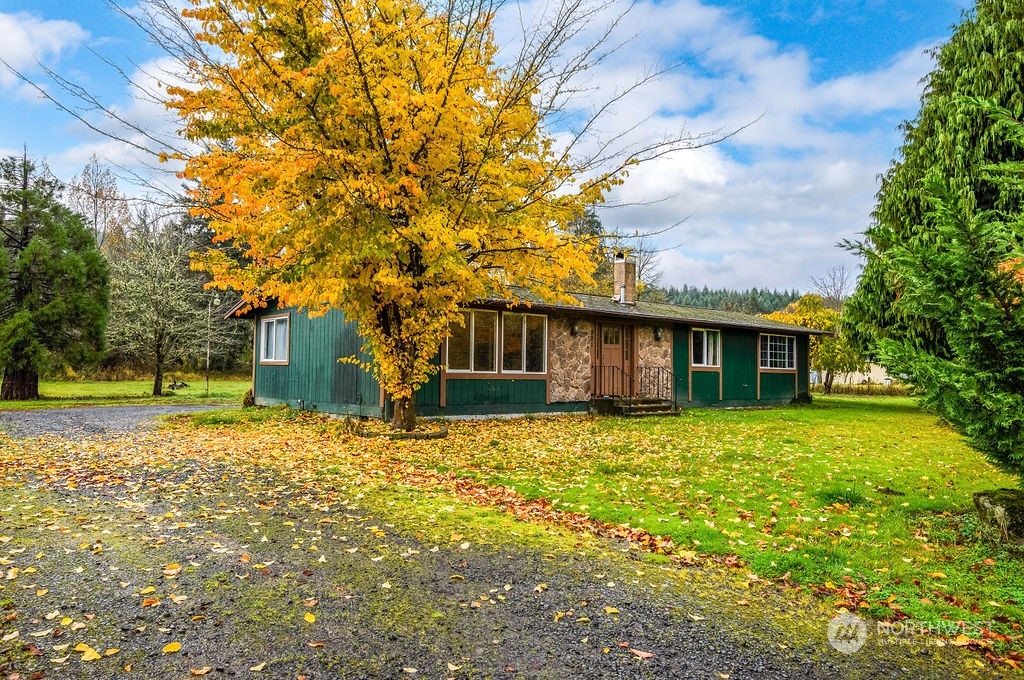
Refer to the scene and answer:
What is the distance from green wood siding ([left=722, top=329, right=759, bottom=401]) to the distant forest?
47.5m

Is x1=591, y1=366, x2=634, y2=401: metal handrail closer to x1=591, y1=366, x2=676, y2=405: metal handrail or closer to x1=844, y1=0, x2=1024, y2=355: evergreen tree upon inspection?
x1=591, y1=366, x2=676, y2=405: metal handrail

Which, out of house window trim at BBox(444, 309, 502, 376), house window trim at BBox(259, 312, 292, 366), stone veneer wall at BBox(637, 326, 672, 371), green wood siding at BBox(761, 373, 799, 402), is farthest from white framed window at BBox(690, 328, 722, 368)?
house window trim at BBox(259, 312, 292, 366)

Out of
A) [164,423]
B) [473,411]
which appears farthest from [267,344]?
[473,411]

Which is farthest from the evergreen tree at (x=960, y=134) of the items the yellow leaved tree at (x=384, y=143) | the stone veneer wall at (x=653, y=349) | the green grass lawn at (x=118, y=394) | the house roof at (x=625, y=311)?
the green grass lawn at (x=118, y=394)

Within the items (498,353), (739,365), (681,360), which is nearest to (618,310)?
(681,360)

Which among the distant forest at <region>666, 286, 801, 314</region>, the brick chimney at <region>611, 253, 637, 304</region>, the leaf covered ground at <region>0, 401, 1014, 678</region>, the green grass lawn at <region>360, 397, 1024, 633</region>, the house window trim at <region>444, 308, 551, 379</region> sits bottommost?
the leaf covered ground at <region>0, 401, 1014, 678</region>

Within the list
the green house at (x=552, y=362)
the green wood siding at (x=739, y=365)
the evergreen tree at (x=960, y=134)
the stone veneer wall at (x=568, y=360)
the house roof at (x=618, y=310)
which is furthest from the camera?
the green wood siding at (x=739, y=365)

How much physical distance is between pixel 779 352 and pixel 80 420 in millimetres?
19833

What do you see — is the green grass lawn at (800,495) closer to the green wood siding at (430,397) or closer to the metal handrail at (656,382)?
the green wood siding at (430,397)

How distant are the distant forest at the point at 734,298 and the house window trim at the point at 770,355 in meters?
45.6

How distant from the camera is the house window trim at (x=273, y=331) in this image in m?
15.3

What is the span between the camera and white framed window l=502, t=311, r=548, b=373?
1337cm

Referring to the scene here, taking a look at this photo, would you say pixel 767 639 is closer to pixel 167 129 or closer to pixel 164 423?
pixel 167 129

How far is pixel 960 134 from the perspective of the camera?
12.2 meters
